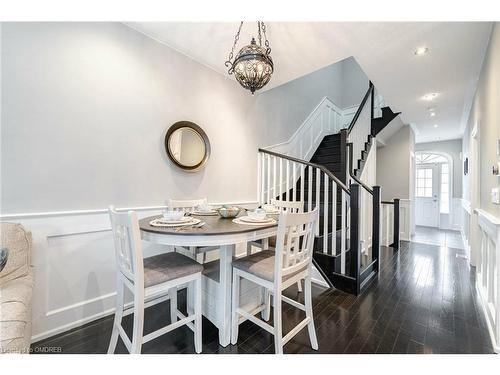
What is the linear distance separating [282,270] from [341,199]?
1.89 metres

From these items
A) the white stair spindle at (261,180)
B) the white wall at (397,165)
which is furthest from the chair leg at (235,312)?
the white wall at (397,165)

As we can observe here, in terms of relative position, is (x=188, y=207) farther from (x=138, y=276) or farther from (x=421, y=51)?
(x=421, y=51)

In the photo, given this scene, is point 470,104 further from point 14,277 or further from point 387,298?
point 14,277

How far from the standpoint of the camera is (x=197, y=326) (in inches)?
59.2

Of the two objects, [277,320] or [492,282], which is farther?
[492,282]

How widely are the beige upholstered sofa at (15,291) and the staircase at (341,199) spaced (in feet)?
8.05

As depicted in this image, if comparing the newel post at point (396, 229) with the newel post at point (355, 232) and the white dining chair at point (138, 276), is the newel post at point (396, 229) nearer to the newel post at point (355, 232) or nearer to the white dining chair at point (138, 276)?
the newel post at point (355, 232)

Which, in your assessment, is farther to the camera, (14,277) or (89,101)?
(89,101)

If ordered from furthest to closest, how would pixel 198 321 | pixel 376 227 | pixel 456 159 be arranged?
pixel 456 159 < pixel 376 227 < pixel 198 321

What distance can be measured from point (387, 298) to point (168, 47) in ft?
11.4

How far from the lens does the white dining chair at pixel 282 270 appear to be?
1.36 m

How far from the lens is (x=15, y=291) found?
1222 millimetres

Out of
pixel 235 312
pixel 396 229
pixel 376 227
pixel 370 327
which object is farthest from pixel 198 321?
pixel 396 229

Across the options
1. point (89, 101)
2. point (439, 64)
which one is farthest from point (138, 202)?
point (439, 64)
